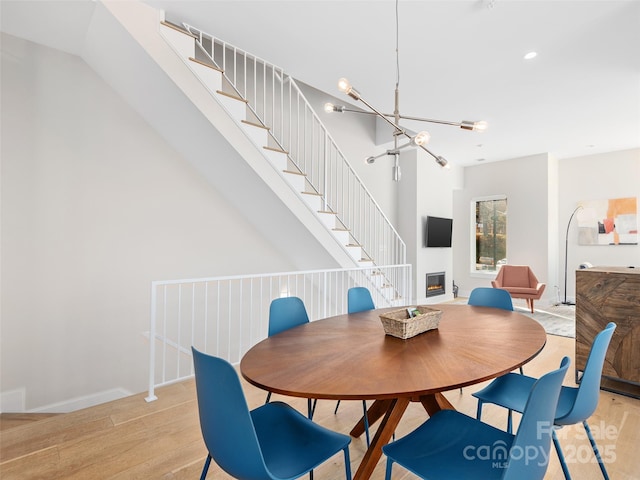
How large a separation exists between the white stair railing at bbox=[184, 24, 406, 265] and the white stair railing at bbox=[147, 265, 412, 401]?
583 millimetres

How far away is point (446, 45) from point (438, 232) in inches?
156

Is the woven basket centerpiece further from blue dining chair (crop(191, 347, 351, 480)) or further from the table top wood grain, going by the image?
blue dining chair (crop(191, 347, 351, 480))

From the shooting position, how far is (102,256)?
3193 mm

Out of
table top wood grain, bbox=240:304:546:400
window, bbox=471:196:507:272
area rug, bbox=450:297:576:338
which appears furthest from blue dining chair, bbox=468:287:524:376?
window, bbox=471:196:507:272

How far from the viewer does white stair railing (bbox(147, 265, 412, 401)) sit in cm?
354

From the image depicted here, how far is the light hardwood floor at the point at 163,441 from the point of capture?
5.71 ft

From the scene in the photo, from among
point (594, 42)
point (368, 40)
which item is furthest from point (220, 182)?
point (594, 42)

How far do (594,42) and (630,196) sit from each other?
14.4ft

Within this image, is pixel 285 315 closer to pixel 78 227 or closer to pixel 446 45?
pixel 78 227

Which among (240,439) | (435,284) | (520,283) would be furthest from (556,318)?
(240,439)

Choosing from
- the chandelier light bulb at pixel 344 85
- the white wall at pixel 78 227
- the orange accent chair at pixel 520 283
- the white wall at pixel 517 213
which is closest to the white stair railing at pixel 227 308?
the white wall at pixel 78 227

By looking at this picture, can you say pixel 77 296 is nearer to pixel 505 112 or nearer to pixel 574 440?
pixel 574 440

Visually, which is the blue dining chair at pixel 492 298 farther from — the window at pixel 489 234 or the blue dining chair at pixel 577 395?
the window at pixel 489 234

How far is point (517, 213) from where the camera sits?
6.81 meters
